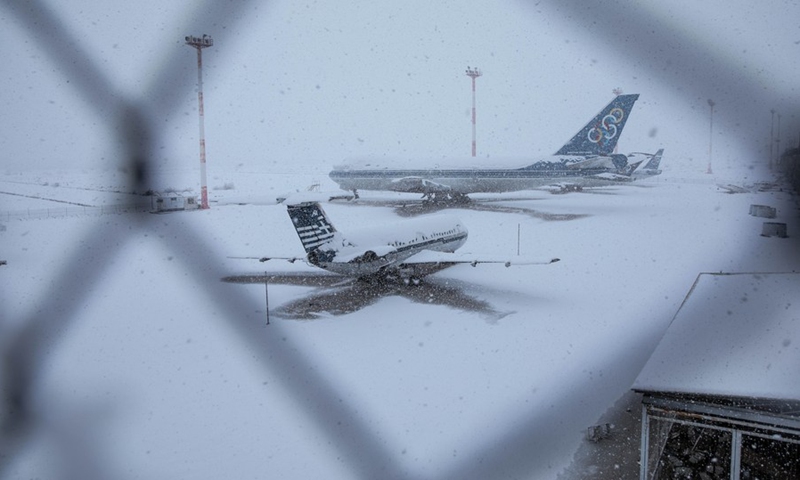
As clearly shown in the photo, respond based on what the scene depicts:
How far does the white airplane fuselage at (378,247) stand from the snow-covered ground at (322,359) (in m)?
1.21

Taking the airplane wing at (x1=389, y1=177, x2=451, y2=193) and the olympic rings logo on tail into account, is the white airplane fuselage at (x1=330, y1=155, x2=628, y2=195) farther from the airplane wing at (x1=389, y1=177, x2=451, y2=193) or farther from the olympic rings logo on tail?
A: the olympic rings logo on tail

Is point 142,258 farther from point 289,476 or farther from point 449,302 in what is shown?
point 289,476

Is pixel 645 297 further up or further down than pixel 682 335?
further down

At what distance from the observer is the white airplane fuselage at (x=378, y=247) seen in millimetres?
15578

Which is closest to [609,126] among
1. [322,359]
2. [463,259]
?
[463,259]

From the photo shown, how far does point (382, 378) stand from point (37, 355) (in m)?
7.57

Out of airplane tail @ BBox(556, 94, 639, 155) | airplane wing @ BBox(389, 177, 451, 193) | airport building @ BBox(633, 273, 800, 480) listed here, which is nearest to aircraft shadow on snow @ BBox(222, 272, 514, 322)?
airport building @ BBox(633, 273, 800, 480)

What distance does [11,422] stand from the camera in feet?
26.8

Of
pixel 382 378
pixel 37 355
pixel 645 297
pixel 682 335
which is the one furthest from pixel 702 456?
pixel 37 355

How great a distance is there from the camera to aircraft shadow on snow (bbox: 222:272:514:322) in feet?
48.0

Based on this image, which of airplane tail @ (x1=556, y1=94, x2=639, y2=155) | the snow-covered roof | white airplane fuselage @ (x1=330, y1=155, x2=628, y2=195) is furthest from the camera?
airplane tail @ (x1=556, y1=94, x2=639, y2=155)

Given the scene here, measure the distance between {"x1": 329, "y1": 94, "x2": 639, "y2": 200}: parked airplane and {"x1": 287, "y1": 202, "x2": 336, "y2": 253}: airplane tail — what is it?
21.3m

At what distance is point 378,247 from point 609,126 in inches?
1010

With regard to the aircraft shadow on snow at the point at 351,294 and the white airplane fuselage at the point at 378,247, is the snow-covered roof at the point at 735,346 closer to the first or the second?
the aircraft shadow on snow at the point at 351,294
